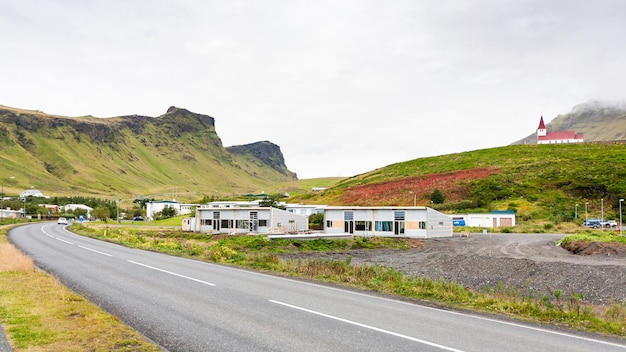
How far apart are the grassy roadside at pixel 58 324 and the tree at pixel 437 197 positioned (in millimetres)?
91356

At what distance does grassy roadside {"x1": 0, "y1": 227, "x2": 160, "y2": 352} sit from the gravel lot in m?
14.3

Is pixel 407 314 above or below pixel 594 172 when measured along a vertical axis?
below

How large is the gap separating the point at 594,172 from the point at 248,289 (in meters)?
109

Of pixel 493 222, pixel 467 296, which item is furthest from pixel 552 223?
pixel 467 296

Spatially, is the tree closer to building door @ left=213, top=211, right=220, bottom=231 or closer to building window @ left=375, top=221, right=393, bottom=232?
building window @ left=375, top=221, right=393, bottom=232

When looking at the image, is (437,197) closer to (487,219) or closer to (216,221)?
(487,219)

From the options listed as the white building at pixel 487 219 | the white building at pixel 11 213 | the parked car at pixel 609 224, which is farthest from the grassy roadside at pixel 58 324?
the white building at pixel 11 213

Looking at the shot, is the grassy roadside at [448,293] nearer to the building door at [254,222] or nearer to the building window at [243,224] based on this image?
the building door at [254,222]

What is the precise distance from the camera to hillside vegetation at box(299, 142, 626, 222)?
88688 mm

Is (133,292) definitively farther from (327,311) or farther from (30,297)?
(327,311)

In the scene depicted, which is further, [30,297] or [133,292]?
[133,292]

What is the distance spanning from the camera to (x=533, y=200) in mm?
92312

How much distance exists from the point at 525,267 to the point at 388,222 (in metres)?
33.3

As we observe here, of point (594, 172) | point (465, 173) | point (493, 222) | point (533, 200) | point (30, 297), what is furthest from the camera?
point (465, 173)
